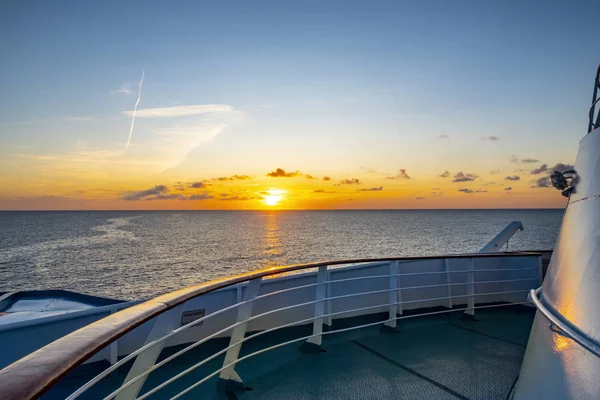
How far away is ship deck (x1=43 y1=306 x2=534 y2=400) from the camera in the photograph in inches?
133

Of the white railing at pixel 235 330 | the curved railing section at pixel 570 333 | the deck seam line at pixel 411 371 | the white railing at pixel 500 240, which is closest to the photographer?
the curved railing section at pixel 570 333

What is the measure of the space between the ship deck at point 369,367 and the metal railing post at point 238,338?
0.09 metres

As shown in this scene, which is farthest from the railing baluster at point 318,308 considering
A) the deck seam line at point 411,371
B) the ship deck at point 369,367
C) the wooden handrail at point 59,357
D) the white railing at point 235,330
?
the wooden handrail at point 59,357

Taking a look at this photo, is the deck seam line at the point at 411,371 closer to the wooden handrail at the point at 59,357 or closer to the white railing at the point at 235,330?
the white railing at the point at 235,330

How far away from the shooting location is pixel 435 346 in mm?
4551

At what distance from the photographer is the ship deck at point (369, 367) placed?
3379 millimetres

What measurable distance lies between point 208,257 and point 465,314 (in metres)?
41.5

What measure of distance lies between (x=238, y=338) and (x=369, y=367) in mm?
1330

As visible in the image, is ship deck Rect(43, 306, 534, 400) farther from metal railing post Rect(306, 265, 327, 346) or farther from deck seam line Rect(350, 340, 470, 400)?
metal railing post Rect(306, 265, 327, 346)

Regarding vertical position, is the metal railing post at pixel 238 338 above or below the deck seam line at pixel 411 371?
above

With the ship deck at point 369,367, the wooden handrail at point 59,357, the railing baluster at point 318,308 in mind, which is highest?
the wooden handrail at point 59,357

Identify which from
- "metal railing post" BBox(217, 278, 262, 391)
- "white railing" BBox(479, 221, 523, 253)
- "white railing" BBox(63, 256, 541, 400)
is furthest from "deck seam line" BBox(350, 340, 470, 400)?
"white railing" BBox(479, 221, 523, 253)

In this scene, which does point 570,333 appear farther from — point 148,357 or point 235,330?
point 235,330

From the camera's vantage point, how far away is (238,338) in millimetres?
3373
